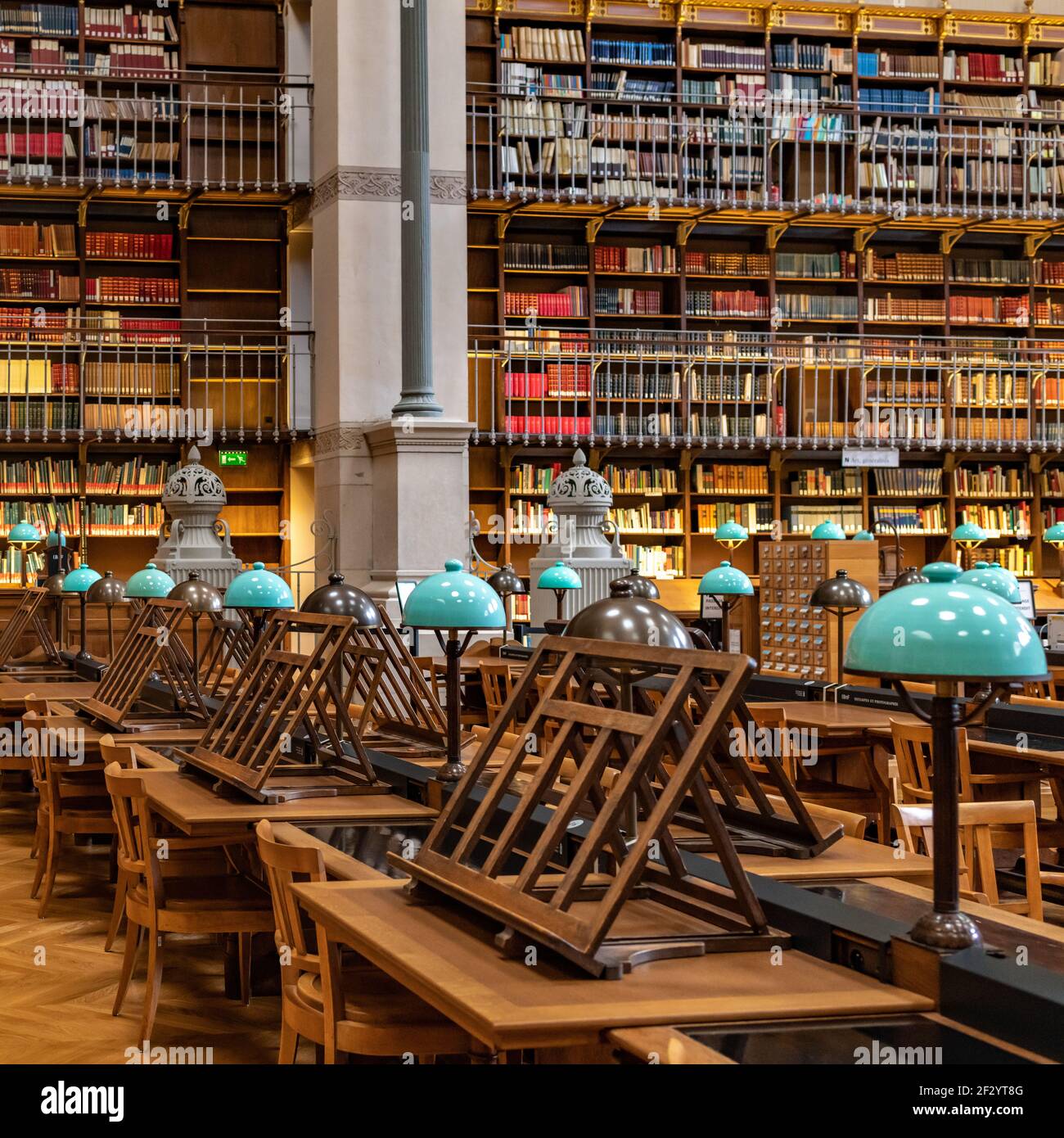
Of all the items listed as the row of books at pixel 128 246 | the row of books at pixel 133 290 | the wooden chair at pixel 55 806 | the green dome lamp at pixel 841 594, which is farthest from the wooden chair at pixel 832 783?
the row of books at pixel 128 246

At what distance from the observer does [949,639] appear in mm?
1814

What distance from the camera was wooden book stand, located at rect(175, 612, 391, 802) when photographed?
3629mm

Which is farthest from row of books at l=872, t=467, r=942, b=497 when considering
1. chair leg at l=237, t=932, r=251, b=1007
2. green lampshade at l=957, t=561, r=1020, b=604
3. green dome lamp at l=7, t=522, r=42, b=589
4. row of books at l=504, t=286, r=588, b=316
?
chair leg at l=237, t=932, r=251, b=1007

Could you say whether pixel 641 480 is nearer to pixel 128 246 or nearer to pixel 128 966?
pixel 128 246

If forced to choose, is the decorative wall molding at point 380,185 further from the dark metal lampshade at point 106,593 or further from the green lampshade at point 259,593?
the green lampshade at point 259,593

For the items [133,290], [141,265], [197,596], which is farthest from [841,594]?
[141,265]

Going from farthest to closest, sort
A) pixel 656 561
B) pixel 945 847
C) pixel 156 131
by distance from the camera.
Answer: pixel 656 561 → pixel 156 131 → pixel 945 847

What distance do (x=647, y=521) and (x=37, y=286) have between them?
4.70 meters

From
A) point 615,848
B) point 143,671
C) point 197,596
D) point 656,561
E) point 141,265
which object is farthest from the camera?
point 656,561

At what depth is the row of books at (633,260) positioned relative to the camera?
38.3 feet

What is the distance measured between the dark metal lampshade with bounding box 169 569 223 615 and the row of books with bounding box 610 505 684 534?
6.15 metres

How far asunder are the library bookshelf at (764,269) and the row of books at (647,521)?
0.09 ft
